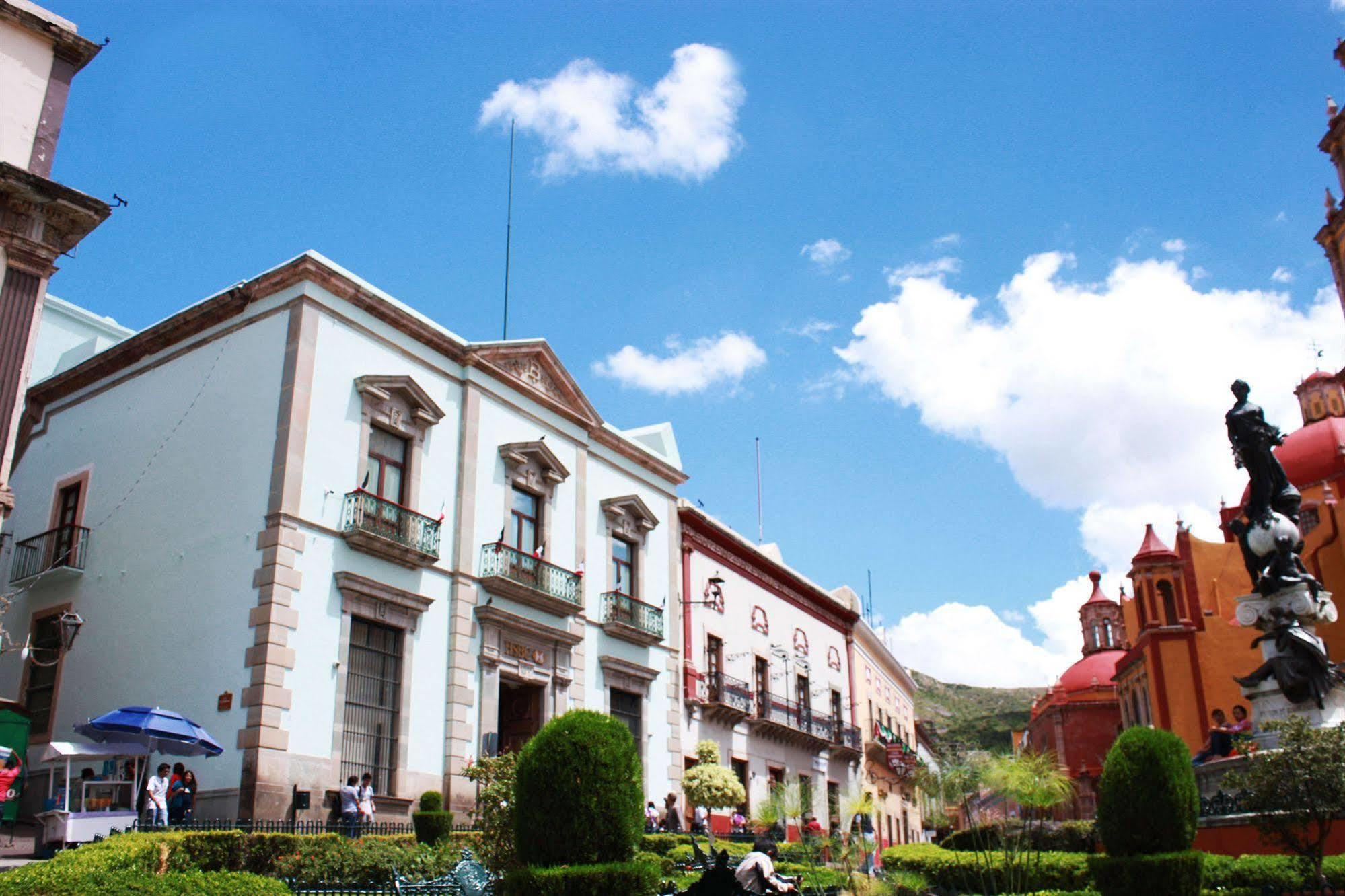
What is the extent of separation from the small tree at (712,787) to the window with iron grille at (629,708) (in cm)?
146

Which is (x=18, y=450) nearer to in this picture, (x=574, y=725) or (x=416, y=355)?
(x=416, y=355)

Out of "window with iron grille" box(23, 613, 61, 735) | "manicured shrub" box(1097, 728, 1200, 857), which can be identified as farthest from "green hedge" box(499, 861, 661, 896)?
"window with iron grille" box(23, 613, 61, 735)

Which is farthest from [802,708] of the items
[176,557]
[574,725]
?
[574,725]

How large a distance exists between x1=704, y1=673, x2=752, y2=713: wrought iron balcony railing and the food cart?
14.4 m

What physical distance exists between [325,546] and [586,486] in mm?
8113

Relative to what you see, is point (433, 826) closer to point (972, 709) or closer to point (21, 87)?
point (21, 87)

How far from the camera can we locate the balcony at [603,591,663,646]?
2495 centimetres

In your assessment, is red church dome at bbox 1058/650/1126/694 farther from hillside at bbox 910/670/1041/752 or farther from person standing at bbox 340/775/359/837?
person standing at bbox 340/775/359/837

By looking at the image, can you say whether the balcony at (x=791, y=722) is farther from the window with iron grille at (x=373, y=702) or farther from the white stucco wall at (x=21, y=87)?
the white stucco wall at (x=21, y=87)

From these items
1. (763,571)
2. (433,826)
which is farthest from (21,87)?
(763,571)

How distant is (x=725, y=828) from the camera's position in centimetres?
2775

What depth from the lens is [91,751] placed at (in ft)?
52.2

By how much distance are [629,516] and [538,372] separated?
4412 mm

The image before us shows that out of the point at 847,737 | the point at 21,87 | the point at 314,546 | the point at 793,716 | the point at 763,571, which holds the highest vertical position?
the point at 21,87
